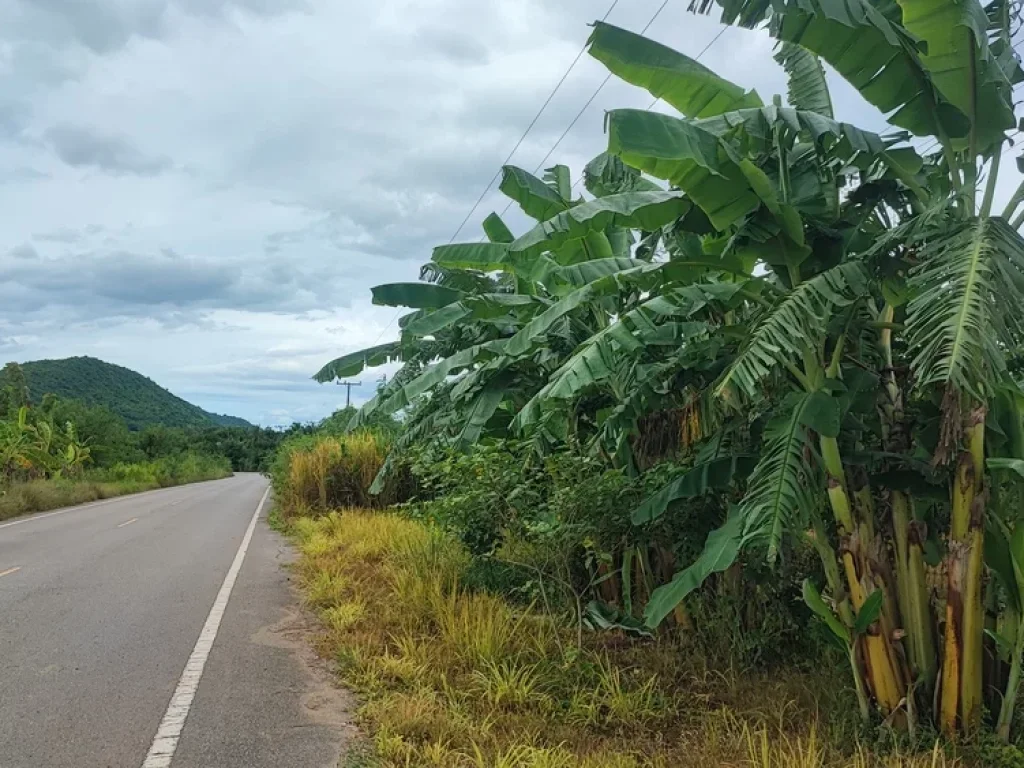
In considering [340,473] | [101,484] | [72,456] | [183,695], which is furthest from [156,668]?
[72,456]

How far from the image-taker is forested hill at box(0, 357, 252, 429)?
80375 millimetres

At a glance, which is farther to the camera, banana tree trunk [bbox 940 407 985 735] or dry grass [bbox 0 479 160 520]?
dry grass [bbox 0 479 160 520]

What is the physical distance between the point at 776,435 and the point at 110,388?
4028 inches

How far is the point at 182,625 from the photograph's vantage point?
8.28 m

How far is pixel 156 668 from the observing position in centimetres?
664

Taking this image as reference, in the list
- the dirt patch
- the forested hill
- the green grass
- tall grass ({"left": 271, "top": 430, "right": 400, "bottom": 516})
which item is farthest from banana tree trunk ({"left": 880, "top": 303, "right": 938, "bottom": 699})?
the forested hill

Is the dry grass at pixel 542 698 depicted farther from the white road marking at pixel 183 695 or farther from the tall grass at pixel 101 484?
the tall grass at pixel 101 484

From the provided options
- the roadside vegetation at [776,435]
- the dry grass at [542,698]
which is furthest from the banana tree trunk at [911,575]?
the dry grass at [542,698]

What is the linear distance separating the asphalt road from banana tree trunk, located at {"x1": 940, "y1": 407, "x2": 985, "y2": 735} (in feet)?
12.2

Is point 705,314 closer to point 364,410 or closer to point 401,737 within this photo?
point 401,737

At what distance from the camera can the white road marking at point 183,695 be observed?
15.8 ft

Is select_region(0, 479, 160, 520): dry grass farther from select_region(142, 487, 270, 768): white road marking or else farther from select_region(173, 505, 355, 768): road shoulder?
select_region(173, 505, 355, 768): road shoulder

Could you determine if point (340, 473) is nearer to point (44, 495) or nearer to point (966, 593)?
point (44, 495)

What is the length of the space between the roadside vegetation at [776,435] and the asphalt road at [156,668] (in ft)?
1.99
